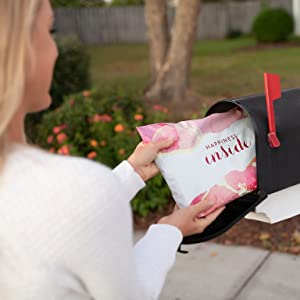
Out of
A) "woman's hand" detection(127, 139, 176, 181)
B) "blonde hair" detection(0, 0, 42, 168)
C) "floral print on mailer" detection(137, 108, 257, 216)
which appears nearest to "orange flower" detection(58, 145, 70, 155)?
"woman's hand" detection(127, 139, 176, 181)

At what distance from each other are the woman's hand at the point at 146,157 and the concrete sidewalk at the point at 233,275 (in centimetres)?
187

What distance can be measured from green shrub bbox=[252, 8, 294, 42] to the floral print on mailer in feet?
66.0

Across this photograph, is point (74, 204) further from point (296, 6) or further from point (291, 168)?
point (296, 6)

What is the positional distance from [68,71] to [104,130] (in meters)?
3.11

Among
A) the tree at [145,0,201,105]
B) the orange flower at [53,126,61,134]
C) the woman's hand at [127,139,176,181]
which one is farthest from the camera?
the tree at [145,0,201,105]

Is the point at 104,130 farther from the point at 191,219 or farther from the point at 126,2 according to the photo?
the point at 126,2

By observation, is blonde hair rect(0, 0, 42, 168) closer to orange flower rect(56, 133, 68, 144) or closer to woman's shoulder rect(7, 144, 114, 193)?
woman's shoulder rect(7, 144, 114, 193)

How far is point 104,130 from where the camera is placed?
16.2ft

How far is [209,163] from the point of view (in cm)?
166

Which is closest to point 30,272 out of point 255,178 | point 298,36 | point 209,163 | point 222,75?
point 209,163

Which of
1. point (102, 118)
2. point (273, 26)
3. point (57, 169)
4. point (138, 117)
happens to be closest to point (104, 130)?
point (102, 118)

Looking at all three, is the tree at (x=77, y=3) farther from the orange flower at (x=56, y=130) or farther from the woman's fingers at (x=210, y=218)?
the woman's fingers at (x=210, y=218)

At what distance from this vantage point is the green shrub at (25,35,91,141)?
7.67m

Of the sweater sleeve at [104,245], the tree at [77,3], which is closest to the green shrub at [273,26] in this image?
the tree at [77,3]
